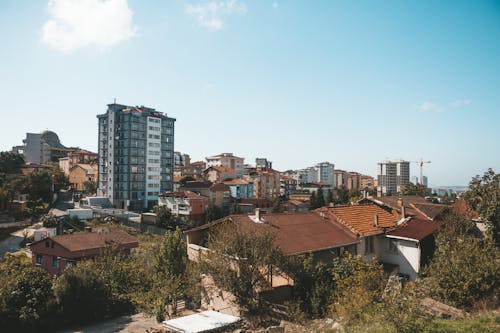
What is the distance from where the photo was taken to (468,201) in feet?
79.9

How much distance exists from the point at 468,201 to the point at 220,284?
18.0 metres

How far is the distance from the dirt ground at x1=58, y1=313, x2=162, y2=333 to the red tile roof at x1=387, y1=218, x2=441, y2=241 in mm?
14856

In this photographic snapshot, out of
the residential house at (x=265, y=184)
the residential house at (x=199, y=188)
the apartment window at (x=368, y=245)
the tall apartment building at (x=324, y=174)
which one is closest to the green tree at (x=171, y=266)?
the apartment window at (x=368, y=245)

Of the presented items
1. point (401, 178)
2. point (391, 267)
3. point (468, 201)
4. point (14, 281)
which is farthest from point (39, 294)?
point (401, 178)

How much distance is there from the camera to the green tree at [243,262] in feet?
52.3

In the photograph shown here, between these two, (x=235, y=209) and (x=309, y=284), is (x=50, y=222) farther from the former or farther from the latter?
(x=309, y=284)

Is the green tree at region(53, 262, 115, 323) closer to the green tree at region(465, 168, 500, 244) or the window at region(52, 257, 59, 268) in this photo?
the window at region(52, 257, 59, 268)

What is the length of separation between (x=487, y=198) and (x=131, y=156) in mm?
64160

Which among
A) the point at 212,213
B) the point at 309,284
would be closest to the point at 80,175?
the point at 212,213

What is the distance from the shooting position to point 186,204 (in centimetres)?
6100

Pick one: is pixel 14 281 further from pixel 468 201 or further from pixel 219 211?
pixel 219 211

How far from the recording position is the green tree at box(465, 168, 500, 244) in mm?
21938

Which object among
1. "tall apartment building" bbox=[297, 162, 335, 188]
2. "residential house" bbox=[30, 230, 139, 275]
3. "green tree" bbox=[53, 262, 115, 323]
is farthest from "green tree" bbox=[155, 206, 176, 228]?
"tall apartment building" bbox=[297, 162, 335, 188]

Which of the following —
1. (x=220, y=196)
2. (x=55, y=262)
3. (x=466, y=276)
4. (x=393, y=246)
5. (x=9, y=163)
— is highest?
(x=9, y=163)
